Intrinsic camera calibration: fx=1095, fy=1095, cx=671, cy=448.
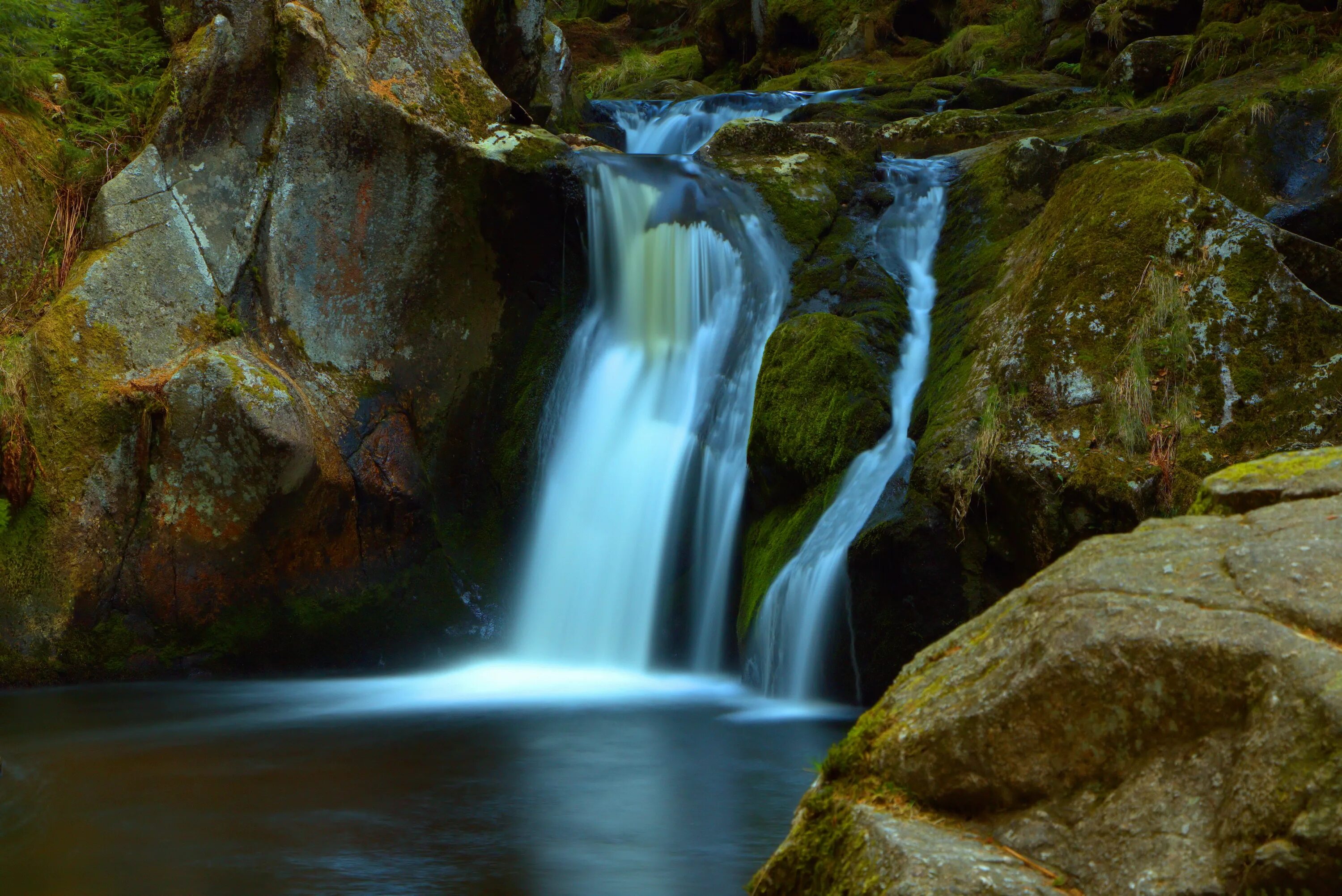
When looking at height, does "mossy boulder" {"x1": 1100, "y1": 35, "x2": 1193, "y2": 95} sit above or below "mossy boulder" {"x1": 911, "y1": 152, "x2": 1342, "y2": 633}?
above

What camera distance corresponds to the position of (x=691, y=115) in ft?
47.5

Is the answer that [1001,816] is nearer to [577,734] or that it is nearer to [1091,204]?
[577,734]

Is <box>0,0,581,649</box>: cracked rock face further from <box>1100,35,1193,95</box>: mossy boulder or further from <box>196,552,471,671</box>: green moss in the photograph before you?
<box>1100,35,1193,95</box>: mossy boulder

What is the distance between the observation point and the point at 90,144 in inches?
378

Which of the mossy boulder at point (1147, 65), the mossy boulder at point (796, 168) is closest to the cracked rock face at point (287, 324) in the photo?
the mossy boulder at point (796, 168)

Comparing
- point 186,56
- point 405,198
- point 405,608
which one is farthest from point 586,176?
point 405,608

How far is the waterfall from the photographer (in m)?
14.1

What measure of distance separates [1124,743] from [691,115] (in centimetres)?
1304

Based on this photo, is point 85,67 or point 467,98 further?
point 85,67

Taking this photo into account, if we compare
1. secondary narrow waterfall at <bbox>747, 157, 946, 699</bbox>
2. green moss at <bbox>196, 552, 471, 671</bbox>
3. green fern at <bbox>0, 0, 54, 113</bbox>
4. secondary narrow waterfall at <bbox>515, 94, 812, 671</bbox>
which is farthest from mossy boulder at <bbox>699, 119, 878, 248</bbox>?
green fern at <bbox>0, 0, 54, 113</bbox>

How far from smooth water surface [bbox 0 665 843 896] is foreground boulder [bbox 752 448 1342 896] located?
61.7 inches

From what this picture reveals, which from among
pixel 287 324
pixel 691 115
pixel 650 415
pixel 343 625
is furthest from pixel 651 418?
pixel 691 115

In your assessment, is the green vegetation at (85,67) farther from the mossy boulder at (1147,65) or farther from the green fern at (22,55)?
the mossy boulder at (1147,65)

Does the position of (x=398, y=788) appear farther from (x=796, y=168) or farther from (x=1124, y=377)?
(x=796, y=168)
